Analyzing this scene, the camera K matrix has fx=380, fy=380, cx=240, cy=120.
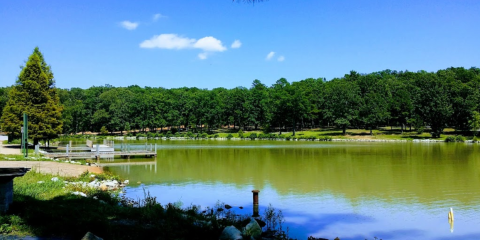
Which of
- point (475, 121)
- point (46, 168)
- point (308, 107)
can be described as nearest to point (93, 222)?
point (46, 168)

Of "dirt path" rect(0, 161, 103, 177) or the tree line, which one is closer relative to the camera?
"dirt path" rect(0, 161, 103, 177)

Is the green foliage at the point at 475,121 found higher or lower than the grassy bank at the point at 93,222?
higher

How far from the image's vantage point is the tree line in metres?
67.5

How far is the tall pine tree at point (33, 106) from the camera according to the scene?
31797 millimetres

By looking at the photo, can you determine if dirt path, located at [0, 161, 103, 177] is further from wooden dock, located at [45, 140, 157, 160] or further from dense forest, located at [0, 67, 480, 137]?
Answer: dense forest, located at [0, 67, 480, 137]

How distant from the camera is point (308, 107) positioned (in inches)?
3233

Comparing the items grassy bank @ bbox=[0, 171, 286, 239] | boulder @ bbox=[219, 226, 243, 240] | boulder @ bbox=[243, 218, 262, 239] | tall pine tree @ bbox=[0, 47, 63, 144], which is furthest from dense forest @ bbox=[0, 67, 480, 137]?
boulder @ bbox=[219, 226, 243, 240]

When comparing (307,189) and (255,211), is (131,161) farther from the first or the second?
(255,211)

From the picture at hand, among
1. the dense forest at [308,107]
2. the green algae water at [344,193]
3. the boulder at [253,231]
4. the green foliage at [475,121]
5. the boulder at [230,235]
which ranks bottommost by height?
the green algae water at [344,193]

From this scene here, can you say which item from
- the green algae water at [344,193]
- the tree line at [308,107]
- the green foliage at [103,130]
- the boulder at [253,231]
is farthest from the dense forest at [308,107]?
the boulder at [253,231]

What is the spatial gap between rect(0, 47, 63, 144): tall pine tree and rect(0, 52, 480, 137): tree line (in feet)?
80.0

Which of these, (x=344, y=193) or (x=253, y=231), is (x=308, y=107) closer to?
(x=344, y=193)

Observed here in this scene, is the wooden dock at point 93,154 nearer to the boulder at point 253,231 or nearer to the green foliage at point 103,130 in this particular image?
the boulder at point 253,231

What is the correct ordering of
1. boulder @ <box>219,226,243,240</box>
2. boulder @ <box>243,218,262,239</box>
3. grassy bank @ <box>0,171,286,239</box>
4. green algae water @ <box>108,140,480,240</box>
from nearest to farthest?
1. grassy bank @ <box>0,171,286,239</box>
2. boulder @ <box>219,226,243,240</box>
3. boulder @ <box>243,218,262,239</box>
4. green algae water @ <box>108,140,480,240</box>
